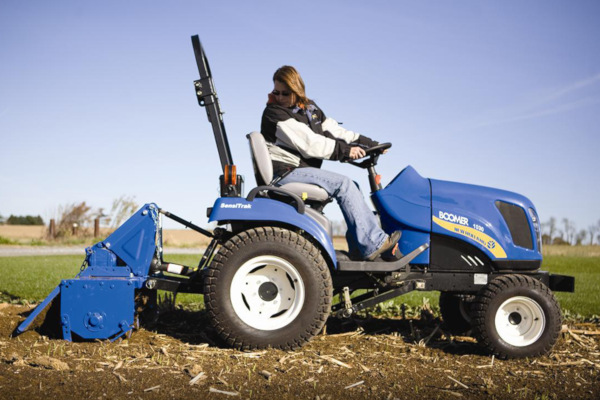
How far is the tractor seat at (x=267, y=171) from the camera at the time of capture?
161 inches

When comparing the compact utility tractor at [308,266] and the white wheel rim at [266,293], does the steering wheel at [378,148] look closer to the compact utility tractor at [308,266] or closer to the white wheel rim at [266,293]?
the compact utility tractor at [308,266]

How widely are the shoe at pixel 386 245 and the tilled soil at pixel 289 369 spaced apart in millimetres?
756

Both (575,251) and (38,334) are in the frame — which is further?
(575,251)

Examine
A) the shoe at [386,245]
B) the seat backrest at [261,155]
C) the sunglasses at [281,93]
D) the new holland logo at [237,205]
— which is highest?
the sunglasses at [281,93]

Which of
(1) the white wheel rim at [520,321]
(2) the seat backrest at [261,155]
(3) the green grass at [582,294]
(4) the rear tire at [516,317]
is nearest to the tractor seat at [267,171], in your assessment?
(2) the seat backrest at [261,155]

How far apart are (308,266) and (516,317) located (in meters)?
1.75

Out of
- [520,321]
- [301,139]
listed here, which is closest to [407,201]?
[301,139]

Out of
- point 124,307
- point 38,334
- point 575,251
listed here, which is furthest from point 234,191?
point 575,251

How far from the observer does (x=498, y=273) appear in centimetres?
431

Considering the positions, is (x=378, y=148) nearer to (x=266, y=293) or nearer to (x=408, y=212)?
(x=408, y=212)

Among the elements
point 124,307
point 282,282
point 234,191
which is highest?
point 234,191

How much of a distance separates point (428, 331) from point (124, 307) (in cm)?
284

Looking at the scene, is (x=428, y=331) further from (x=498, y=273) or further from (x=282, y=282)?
(x=282, y=282)

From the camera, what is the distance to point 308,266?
153 inches
